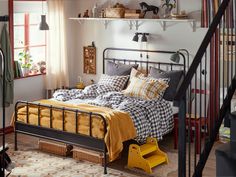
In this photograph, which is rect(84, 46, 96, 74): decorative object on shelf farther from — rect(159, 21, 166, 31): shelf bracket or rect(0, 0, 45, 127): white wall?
rect(159, 21, 166, 31): shelf bracket

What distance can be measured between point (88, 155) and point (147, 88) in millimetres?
1400

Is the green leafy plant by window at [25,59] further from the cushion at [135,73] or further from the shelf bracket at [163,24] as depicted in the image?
the shelf bracket at [163,24]

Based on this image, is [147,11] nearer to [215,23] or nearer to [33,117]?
[33,117]

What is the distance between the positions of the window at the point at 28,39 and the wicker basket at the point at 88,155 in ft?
6.43

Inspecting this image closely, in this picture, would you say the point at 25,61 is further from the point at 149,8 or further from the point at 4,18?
the point at 149,8

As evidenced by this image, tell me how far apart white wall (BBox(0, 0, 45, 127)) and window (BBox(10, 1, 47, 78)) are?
0.36ft

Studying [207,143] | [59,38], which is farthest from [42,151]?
[207,143]

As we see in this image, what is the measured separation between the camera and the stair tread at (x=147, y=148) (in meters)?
5.53

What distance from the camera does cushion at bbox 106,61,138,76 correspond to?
23.6 feet

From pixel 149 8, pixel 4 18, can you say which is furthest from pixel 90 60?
pixel 4 18

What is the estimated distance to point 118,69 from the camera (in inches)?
286

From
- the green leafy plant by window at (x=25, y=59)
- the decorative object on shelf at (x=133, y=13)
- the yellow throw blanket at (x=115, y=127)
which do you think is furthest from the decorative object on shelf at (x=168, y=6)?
the green leafy plant by window at (x=25, y=59)

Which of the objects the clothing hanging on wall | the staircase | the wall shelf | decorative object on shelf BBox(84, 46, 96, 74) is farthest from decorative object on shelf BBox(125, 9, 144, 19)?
the staircase

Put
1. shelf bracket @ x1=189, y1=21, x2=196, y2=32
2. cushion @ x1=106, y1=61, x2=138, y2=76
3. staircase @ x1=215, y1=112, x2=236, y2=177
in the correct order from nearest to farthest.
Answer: staircase @ x1=215, y1=112, x2=236, y2=177 < shelf bracket @ x1=189, y1=21, x2=196, y2=32 < cushion @ x1=106, y1=61, x2=138, y2=76
